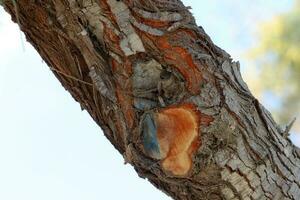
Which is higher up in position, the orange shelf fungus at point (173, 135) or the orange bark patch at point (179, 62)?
the orange bark patch at point (179, 62)

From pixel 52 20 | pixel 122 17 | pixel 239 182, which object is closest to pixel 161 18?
pixel 122 17

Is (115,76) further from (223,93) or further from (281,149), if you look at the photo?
(281,149)

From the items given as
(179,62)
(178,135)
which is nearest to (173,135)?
(178,135)

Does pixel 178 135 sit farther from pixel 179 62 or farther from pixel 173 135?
pixel 179 62

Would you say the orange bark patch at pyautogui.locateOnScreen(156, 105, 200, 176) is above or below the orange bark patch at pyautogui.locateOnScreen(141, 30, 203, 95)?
below
